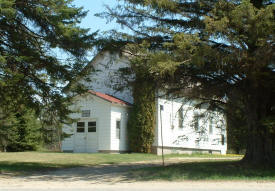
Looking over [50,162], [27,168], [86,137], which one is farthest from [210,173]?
[86,137]

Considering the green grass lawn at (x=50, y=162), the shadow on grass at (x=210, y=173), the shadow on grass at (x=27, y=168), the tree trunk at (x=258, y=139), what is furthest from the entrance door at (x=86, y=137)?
the tree trunk at (x=258, y=139)

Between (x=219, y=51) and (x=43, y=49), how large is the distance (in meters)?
7.08

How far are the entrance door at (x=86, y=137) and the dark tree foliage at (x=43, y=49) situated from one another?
924cm

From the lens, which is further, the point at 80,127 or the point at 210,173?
the point at 80,127

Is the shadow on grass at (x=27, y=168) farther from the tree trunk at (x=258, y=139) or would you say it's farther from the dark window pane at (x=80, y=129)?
the dark window pane at (x=80, y=129)

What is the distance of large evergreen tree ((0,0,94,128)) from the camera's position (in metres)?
13.5

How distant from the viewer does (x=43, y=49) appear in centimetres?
1468

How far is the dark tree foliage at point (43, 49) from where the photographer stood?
13531mm

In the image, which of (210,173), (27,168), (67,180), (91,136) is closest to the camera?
(67,180)

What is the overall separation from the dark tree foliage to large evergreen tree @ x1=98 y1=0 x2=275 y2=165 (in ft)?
5.73

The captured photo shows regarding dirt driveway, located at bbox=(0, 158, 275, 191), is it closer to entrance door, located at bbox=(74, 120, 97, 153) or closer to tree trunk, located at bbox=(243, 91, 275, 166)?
tree trunk, located at bbox=(243, 91, 275, 166)

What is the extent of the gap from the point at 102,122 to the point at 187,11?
1165 cm

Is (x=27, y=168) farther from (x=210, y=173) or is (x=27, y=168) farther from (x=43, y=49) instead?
(x=210, y=173)

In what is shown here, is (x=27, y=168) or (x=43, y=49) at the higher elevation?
(x=43, y=49)
